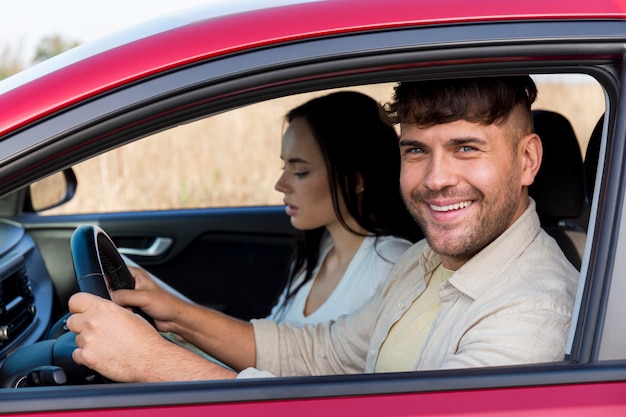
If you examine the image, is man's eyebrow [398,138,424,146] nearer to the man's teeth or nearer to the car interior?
the man's teeth

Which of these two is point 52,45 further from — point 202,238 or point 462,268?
point 462,268

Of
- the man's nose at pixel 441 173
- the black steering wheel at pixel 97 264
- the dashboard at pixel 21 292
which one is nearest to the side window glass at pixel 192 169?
the dashboard at pixel 21 292

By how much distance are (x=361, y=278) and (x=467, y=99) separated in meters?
1.07

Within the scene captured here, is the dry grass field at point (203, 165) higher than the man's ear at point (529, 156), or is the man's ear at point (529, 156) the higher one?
the dry grass field at point (203, 165)

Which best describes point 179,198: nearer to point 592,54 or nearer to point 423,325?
Result: point 423,325

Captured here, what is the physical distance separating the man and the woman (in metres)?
0.77

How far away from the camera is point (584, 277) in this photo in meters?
1.46

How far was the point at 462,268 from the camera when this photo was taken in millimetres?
1833

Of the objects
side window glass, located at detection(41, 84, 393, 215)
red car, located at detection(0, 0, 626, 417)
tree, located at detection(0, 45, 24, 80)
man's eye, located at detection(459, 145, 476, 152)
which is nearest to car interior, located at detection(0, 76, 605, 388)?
man's eye, located at detection(459, 145, 476, 152)

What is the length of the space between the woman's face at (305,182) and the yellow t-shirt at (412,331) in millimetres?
836

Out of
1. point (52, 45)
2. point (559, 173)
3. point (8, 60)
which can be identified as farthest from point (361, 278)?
point (52, 45)

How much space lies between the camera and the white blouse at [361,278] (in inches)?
106

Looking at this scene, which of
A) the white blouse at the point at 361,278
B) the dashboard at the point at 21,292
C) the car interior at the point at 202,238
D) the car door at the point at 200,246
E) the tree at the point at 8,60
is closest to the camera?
the dashboard at the point at 21,292

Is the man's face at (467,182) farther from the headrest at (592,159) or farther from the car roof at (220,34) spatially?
the car roof at (220,34)
